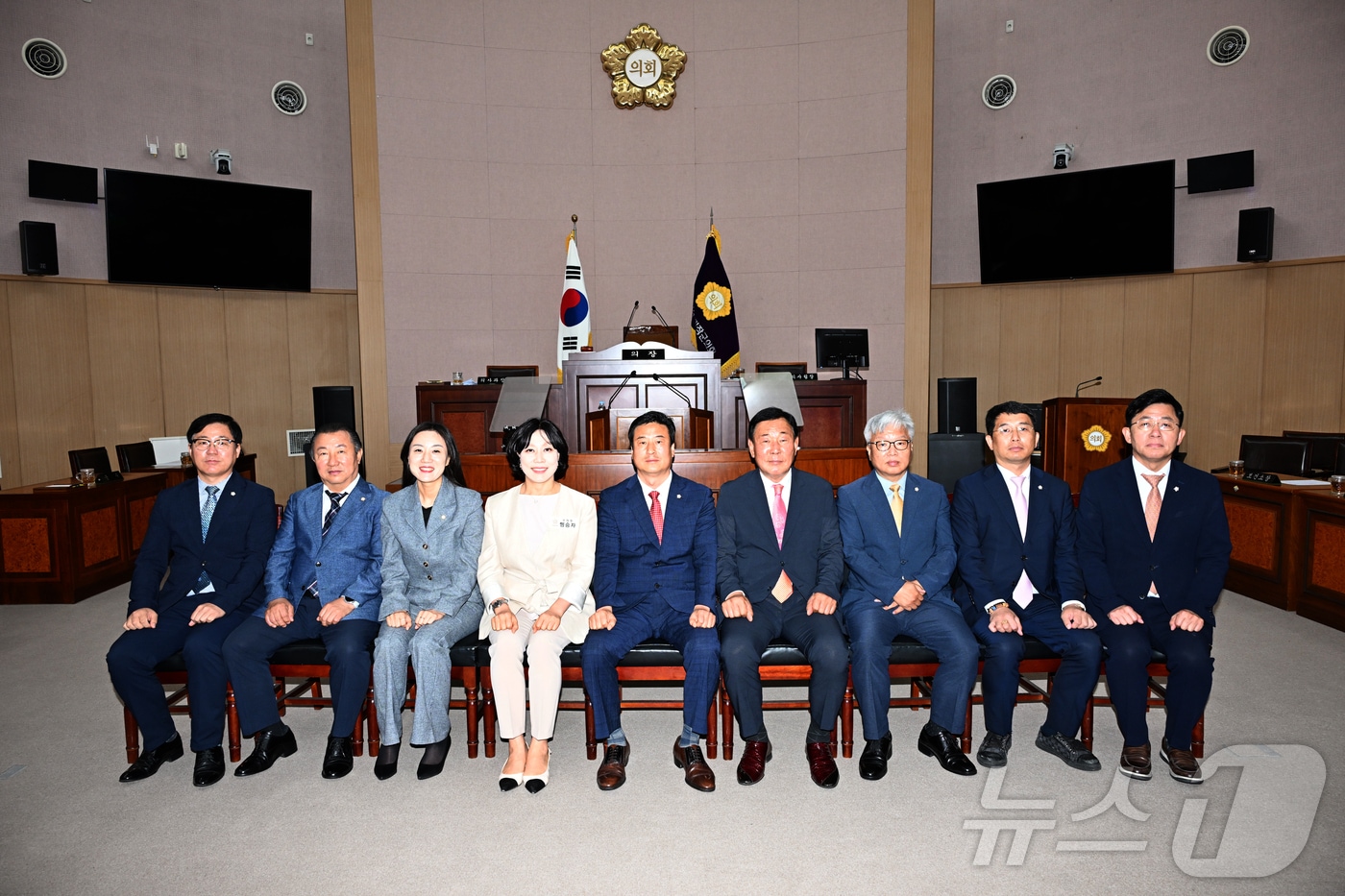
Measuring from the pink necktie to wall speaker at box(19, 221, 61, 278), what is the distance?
773 centimetres

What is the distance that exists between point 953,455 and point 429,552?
575 cm

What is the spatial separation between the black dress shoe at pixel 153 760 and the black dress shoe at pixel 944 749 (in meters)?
2.90

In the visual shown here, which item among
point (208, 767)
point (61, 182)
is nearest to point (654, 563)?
point (208, 767)

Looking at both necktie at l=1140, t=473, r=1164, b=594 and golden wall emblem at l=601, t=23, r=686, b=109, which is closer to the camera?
necktie at l=1140, t=473, r=1164, b=594

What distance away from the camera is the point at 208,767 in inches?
109

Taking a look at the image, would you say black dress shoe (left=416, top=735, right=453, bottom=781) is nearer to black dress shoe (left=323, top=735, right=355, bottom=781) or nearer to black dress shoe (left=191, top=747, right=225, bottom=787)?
black dress shoe (left=323, top=735, right=355, bottom=781)

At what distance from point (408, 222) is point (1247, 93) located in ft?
28.7

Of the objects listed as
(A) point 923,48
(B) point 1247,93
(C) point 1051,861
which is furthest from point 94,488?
(B) point 1247,93

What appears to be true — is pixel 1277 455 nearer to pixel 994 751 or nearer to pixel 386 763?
pixel 994 751

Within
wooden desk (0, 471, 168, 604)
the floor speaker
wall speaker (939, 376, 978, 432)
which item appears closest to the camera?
wooden desk (0, 471, 168, 604)

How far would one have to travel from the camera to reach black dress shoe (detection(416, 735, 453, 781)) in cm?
280

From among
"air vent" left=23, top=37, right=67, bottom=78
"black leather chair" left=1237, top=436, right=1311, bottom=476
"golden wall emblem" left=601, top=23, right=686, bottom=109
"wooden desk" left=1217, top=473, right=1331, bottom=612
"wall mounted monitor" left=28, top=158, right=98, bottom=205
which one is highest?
"golden wall emblem" left=601, top=23, right=686, bottom=109

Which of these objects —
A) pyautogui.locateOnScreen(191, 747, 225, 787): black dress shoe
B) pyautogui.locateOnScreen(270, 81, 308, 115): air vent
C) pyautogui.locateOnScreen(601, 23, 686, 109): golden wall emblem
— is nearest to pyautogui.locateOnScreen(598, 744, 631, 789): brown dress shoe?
pyautogui.locateOnScreen(191, 747, 225, 787): black dress shoe

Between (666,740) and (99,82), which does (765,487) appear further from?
(99,82)
